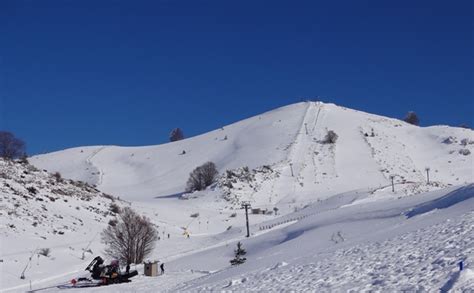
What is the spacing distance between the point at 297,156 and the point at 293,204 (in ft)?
81.8

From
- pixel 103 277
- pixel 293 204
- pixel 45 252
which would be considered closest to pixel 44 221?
pixel 45 252

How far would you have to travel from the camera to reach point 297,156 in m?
86.8

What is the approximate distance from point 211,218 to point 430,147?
53.5m

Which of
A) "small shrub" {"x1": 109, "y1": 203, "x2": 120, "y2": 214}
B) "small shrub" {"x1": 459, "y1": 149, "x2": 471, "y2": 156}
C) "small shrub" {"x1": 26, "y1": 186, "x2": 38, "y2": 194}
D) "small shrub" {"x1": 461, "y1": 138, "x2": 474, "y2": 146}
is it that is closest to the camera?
"small shrub" {"x1": 26, "y1": 186, "x2": 38, "y2": 194}

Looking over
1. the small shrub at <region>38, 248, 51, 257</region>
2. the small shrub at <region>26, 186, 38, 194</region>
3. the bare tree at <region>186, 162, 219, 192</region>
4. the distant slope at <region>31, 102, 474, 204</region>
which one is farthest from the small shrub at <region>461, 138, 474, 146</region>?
the small shrub at <region>38, 248, 51, 257</region>

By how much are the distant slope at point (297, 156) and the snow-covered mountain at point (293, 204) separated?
0.31m

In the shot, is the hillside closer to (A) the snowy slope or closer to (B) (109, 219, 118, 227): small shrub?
(B) (109, 219, 118, 227): small shrub

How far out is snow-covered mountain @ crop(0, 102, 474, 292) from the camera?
498 inches

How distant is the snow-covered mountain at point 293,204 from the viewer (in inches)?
498

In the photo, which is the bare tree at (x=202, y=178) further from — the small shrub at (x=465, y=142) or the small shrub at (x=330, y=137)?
the small shrub at (x=465, y=142)

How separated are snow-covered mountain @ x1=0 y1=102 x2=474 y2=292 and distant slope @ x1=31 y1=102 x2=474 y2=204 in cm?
31

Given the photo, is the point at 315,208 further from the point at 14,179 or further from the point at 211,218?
the point at 14,179

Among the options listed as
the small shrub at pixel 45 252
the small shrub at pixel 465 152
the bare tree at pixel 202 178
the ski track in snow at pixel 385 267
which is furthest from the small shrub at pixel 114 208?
the small shrub at pixel 465 152

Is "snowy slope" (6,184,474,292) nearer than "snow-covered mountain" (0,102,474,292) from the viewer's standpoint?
Yes
